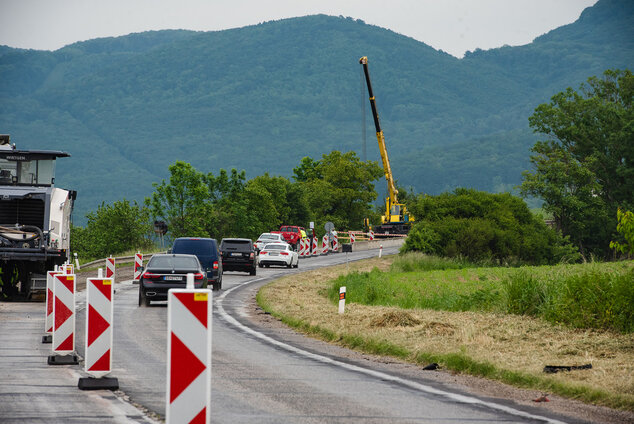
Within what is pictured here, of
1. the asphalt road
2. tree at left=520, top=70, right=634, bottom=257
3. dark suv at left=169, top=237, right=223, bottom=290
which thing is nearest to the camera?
the asphalt road

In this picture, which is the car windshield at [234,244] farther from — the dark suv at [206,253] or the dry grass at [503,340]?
the dry grass at [503,340]

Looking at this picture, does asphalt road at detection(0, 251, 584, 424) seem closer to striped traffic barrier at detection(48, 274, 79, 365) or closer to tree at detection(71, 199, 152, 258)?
striped traffic barrier at detection(48, 274, 79, 365)

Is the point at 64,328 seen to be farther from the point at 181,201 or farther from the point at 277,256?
the point at 181,201

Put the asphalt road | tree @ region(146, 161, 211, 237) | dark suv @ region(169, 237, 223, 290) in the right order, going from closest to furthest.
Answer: the asphalt road < dark suv @ region(169, 237, 223, 290) < tree @ region(146, 161, 211, 237)

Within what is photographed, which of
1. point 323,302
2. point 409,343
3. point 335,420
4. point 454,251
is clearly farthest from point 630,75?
point 335,420

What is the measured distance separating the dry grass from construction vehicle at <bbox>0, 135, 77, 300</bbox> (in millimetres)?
7510

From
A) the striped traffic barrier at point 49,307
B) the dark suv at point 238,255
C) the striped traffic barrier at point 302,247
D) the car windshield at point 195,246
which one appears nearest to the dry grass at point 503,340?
the striped traffic barrier at point 49,307

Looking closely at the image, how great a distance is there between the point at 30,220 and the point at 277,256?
2430cm

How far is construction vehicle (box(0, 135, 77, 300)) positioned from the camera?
80.0ft

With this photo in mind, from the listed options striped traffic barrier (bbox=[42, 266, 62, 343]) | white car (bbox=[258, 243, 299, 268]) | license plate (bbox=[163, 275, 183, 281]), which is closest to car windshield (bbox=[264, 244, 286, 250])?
white car (bbox=[258, 243, 299, 268])

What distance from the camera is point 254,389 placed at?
34.0 feet

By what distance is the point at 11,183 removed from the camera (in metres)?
25.2

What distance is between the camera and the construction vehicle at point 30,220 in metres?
24.4

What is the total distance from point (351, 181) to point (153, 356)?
9640 centimetres
